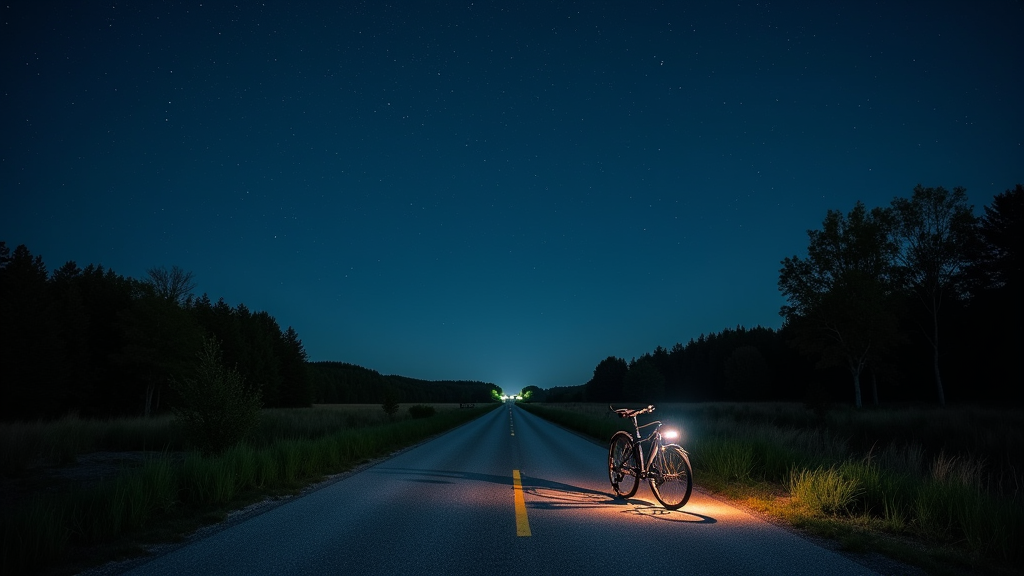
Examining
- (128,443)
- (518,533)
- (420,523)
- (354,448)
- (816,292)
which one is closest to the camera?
(518,533)

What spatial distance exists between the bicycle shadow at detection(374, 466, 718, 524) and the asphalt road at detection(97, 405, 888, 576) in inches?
1.2

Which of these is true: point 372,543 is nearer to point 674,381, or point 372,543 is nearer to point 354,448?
point 354,448

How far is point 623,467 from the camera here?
26.4 feet

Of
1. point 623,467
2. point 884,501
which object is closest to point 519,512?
point 623,467

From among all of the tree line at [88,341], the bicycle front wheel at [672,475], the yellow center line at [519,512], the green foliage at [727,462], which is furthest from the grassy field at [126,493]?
the tree line at [88,341]

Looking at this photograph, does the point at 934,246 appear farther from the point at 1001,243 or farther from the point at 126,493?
the point at 126,493

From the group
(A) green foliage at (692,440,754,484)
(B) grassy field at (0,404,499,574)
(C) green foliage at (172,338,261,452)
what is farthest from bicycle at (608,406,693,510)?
(C) green foliage at (172,338,261,452)

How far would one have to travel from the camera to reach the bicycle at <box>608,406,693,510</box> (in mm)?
7192

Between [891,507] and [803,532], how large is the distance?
149 cm

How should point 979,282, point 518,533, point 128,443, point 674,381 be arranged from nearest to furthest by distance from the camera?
1. point 518,533
2. point 128,443
3. point 979,282
4. point 674,381

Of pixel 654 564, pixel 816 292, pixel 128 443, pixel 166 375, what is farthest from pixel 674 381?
pixel 654 564

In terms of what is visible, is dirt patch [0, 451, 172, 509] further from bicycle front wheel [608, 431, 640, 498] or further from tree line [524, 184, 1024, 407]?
tree line [524, 184, 1024, 407]

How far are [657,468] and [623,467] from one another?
64 cm

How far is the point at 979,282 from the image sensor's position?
113 feet
